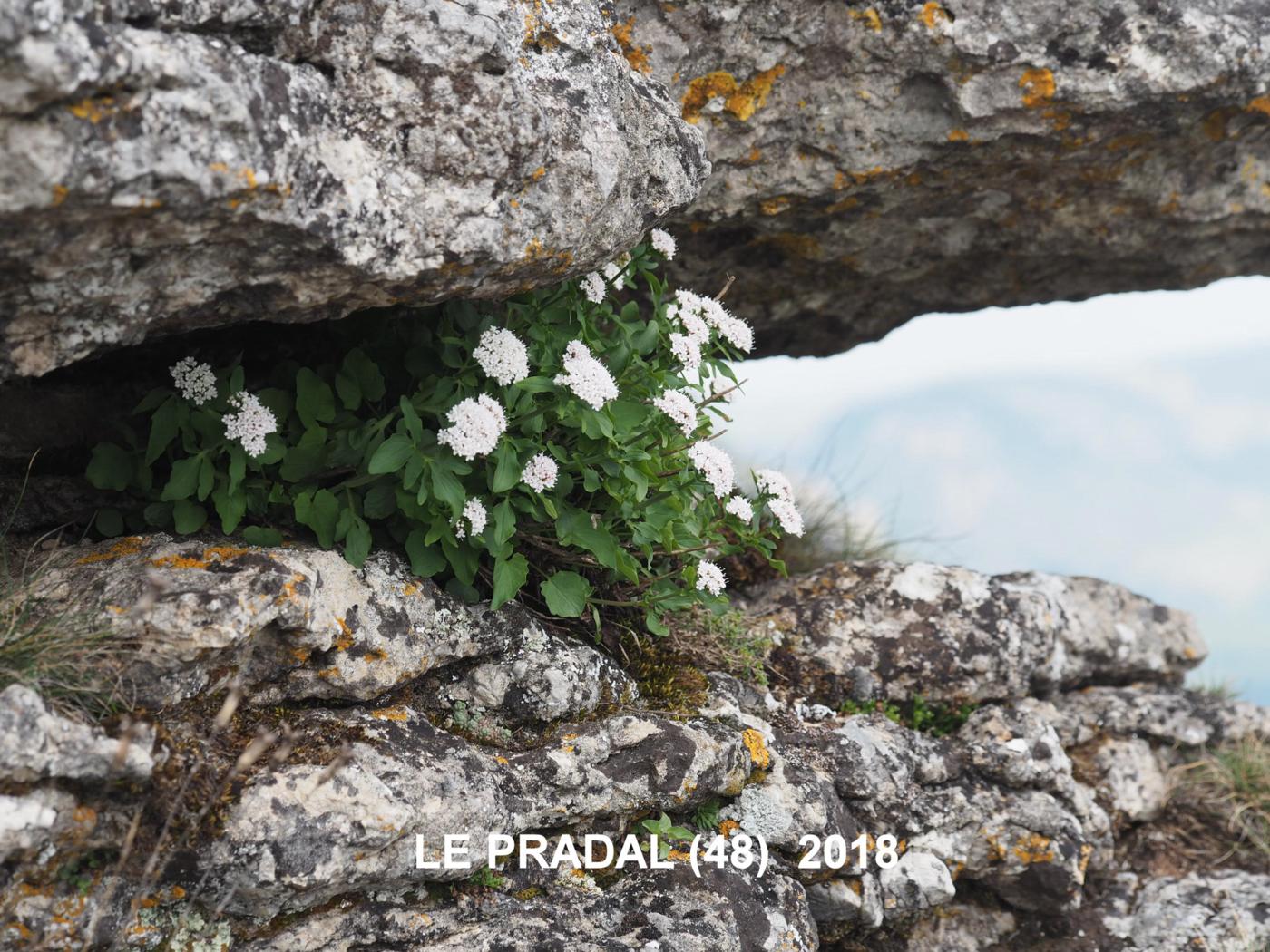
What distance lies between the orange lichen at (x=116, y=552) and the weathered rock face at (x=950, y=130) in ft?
11.5

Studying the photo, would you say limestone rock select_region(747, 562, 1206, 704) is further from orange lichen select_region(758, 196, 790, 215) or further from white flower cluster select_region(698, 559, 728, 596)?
orange lichen select_region(758, 196, 790, 215)

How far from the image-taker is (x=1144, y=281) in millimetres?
8641

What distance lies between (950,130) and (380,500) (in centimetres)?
404

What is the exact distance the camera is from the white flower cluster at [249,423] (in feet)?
14.9

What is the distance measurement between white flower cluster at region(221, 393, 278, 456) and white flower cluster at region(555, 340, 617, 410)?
3.84 feet

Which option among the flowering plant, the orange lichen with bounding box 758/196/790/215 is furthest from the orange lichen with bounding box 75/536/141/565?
the orange lichen with bounding box 758/196/790/215

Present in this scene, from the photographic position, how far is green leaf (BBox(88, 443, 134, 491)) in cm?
480

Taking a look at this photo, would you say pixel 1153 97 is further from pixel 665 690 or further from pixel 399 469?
pixel 399 469

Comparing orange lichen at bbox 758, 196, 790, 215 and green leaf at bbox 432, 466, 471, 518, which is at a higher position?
orange lichen at bbox 758, 196, 790, 215

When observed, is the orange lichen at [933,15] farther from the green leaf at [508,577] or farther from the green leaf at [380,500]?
the green leaf at [380,500]

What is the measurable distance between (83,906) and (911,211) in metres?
6.00

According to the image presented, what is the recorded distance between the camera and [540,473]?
463 cm

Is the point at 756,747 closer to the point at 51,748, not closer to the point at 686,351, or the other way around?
the point at 686,351

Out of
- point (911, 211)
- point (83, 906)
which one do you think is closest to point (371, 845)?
point (83, 906)
